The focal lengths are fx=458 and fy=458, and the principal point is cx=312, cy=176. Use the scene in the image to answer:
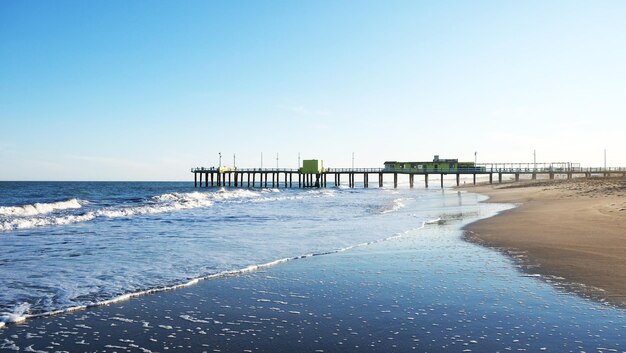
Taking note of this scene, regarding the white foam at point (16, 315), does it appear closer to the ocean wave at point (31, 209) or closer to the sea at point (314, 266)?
the sea at point (314, 266)

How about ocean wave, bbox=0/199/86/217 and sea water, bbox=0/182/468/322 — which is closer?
sea water, bbox=0/182/468/322

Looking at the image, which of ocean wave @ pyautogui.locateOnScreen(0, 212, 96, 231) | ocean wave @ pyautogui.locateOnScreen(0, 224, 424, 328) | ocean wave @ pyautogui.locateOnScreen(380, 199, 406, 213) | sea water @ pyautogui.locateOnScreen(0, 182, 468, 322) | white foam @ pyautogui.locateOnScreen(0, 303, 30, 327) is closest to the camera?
white foam @ pyautogui.locateOnScreen(0, 303, 30, 327)

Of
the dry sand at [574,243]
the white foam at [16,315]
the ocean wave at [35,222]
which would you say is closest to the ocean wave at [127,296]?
the white foam at [16,315]

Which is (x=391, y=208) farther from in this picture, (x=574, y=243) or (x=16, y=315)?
(x=16, y=315)

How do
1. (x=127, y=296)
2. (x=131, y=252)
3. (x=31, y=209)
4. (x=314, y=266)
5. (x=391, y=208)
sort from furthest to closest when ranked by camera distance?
(x=31, y=209)
(x=391, y=208)
(x=131, y=252)
(x=314, y=266)
(x=127, y=296)

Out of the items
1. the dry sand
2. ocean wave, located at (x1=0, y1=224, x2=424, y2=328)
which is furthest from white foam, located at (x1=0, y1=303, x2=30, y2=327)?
the dry sand

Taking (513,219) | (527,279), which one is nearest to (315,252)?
(527,279)

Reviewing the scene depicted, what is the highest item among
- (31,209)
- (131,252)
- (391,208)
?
(131,252)

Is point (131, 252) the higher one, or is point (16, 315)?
point (16, 315)

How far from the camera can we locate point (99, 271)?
27.3ft

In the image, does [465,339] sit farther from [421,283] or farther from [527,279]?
[527,279]

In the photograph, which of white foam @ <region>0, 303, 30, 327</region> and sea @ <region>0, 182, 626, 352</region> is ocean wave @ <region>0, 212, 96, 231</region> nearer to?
sea @ <region>0, 182, 626, 352</region>

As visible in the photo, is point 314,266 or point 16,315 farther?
point 314,266

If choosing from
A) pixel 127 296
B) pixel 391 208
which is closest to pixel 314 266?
pixel 127 296
